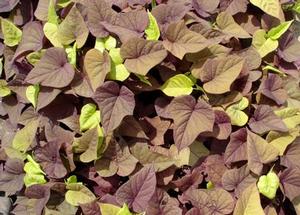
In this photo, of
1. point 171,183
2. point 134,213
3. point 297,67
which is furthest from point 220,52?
point 134,213

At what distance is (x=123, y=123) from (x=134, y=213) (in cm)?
27

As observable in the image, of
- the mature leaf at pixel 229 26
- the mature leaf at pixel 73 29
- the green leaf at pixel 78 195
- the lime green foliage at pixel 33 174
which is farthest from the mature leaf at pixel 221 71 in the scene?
the lime green foliage at pixel 33 174

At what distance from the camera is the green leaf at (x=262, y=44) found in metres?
1.61

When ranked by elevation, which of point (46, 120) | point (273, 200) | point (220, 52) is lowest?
point (273, 200)

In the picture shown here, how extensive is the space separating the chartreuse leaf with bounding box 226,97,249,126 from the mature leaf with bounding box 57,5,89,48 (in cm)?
48

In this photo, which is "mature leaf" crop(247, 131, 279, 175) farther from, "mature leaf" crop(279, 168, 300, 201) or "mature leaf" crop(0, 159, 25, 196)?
"mature leaf" crop(0, 159, 25, 196)

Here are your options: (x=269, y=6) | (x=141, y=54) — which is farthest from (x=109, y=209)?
(x=269, y=6)

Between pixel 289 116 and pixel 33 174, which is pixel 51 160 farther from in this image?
pixel 289 116

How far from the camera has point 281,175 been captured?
1.52 meters

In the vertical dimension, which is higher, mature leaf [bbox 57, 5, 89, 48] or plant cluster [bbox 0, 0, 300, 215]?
mature leaf [bbox 57, 5, 89, 48]

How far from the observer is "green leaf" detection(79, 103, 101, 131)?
4.89 ft

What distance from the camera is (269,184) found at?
58.5 inches

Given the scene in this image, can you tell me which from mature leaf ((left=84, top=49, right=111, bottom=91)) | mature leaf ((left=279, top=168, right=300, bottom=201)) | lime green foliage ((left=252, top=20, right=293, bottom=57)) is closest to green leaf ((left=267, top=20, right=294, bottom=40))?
lime green foliage ((left=252, top=20, right=293, bottom=57))

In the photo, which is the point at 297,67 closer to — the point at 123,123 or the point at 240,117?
the point at 240,117
